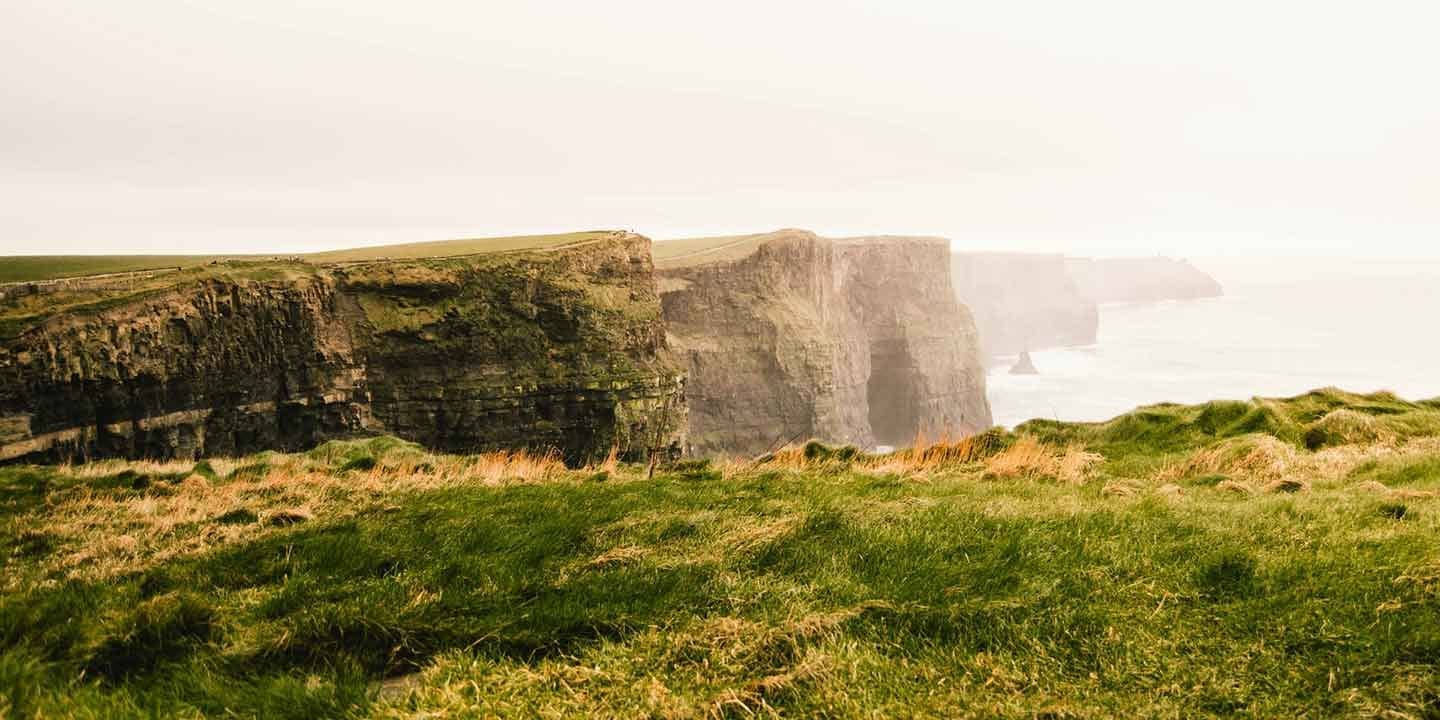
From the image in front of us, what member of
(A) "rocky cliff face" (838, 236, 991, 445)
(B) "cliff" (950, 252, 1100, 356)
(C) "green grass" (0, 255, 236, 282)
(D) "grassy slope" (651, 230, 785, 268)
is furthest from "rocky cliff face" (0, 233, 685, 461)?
(B) "cliff" (950, 252, 1100, 356)

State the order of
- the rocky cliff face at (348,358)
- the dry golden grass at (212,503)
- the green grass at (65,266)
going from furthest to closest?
1. the green grass at (65,266)
2. the rocky cliff face at (348,358)
3. the dry golden grass at (212,503)

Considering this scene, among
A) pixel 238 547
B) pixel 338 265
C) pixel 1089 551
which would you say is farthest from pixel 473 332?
pixel 1089 551

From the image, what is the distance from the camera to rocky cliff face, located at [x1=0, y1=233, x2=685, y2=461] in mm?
30562

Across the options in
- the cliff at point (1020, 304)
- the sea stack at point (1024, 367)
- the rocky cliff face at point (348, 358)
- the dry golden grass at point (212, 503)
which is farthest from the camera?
the cliff at point (1020, 304)

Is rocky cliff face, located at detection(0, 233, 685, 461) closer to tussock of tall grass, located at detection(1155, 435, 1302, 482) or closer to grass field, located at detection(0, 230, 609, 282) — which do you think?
grass field, located at detection(0, 230, 609, 282)

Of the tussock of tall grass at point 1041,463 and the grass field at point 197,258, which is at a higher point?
the grass field at point 197,258

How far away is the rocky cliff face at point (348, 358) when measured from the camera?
100 feet

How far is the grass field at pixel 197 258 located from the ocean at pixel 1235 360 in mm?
46311

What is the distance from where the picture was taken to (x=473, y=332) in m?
42.2

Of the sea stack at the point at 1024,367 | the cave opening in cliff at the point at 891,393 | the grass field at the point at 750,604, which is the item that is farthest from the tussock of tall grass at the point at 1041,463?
the sea stack at the point at 1024,367

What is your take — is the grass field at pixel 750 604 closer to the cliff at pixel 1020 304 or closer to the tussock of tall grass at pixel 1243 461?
the tussock of tall grass at pixel 1243 461

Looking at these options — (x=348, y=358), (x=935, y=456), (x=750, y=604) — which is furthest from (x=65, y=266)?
(x=750, y=604)

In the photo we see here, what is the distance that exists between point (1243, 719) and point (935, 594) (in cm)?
146

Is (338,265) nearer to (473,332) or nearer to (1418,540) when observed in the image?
(473,332)
